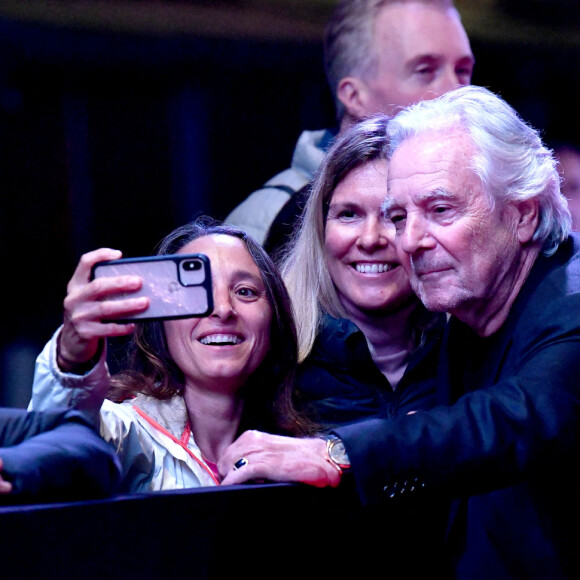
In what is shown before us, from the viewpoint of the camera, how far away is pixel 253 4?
12.3 feet

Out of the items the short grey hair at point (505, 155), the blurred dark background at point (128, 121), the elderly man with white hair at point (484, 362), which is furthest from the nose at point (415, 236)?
the blurred dark background at point (128, 121)

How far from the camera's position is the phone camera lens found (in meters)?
1.30

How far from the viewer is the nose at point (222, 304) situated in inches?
71.2

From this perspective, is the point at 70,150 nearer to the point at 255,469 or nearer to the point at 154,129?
the point at 154,129

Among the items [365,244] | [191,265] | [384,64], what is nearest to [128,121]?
[384,64]

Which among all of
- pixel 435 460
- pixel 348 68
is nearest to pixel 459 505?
pixel 435 460

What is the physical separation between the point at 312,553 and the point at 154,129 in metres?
2.88

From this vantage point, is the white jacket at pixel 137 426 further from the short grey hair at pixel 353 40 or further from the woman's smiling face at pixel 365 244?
the short grey hair at pixel 353 40

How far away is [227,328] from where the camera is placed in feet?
A: 5.97

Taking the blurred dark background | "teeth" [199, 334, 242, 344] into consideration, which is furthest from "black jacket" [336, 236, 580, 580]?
the blurred dark background

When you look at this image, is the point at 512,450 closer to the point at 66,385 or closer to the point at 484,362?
the point at 484,362

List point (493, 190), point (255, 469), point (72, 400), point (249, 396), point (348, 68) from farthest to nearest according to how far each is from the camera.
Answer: point (348, 68) < point (249, 396) < point (493, 190) < point (72, 400) < point (255, 469)

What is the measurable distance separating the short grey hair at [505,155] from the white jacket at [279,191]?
847 millimetres

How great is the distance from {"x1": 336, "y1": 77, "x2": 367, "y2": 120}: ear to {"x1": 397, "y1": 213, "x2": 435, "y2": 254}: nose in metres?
1.17
